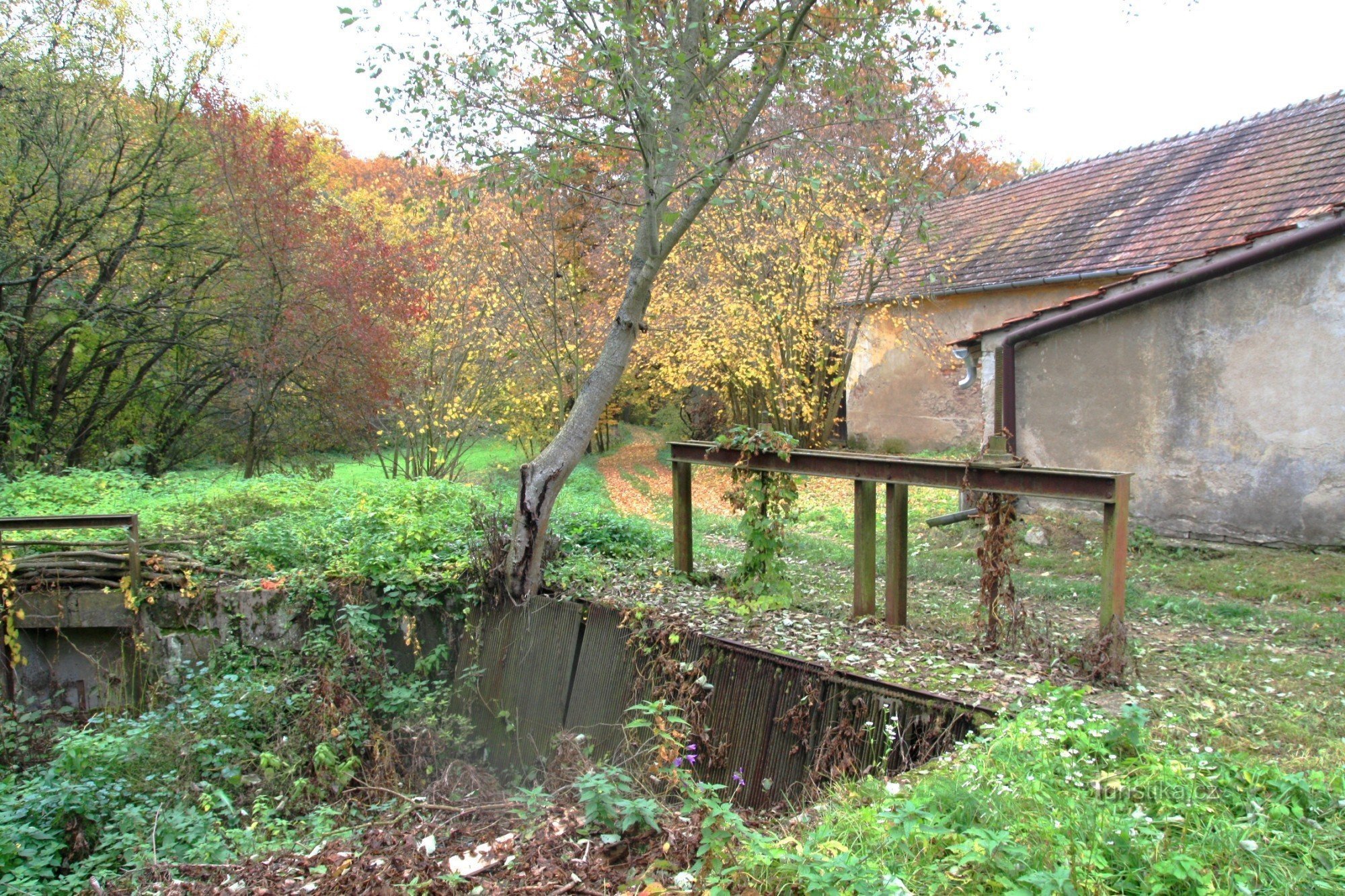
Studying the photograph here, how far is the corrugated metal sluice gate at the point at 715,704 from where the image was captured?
4.76 metres

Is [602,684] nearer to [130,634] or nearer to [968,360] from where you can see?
[130,634]

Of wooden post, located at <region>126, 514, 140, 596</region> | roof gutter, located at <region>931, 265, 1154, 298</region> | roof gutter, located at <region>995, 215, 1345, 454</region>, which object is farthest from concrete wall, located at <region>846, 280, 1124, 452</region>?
wooden post, located at <region>126, 514, 140, 596</region>

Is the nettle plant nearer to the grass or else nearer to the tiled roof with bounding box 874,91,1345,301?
→ the grass

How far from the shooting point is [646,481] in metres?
20.7

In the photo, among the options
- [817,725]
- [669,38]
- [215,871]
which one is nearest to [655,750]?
[817,725]

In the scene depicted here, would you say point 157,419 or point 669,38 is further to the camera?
point 157,419

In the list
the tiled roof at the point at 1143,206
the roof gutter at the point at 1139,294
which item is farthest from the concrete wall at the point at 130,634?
the tiled roof at the point at 1143,206

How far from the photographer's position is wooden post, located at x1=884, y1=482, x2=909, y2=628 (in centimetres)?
636

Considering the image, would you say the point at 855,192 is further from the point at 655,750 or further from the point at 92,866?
the point at 92,866

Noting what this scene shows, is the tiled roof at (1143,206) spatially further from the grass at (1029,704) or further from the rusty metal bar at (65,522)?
the rusty metal bar at (65,522)

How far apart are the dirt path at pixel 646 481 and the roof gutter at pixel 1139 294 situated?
453cm

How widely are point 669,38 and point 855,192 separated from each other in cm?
971

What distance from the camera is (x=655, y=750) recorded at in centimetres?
510

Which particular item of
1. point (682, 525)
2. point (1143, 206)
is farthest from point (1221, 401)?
point (1143, 206)
